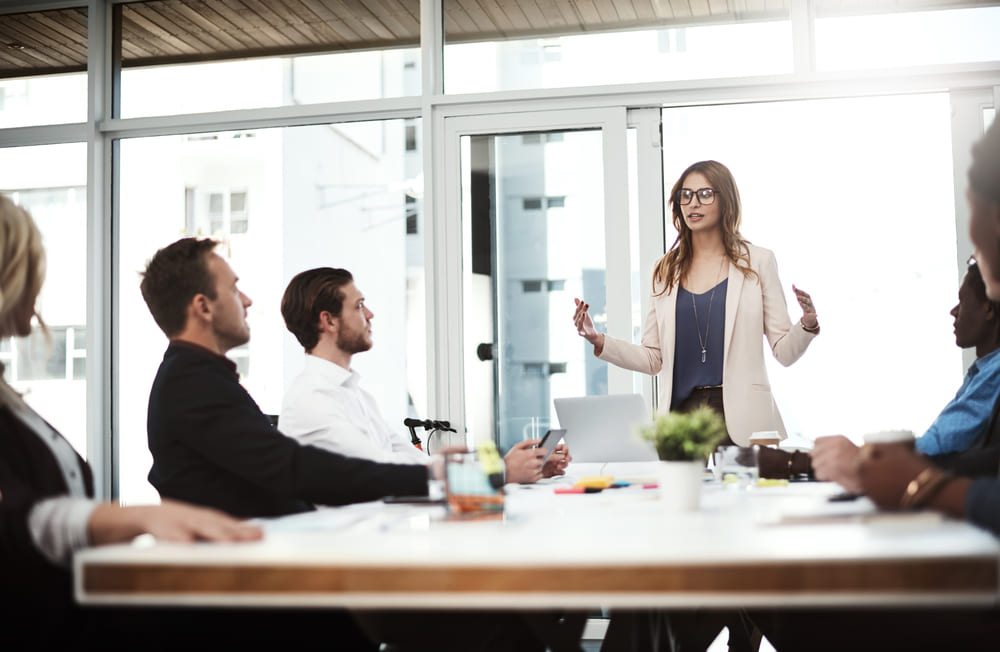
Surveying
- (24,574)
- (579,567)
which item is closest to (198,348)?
(24,574)

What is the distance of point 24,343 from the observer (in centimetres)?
525

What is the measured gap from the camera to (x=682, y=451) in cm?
171

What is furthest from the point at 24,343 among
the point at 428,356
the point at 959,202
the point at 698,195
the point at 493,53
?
the point at 959,202

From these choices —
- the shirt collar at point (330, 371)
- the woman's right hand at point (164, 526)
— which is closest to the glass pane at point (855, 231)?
the shirt collar at point (330, 371)

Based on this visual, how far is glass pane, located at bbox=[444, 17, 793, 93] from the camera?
4.39 metres

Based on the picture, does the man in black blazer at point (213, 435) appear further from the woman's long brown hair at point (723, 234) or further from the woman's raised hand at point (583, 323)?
the woman's long brown hair at point (723, 234)

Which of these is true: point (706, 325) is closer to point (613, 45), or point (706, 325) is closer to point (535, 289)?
point (535, 289)

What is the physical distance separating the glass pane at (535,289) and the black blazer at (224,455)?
2.55 m

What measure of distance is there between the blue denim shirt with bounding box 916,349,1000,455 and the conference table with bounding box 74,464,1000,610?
1.10 m

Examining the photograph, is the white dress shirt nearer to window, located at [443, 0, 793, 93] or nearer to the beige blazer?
the beige blazer

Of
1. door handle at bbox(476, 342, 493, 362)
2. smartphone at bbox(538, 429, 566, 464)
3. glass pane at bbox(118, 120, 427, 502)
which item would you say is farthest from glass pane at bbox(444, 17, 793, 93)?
smartphone at bbox(538, 429, 566, 464)

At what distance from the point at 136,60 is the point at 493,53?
1883 mm

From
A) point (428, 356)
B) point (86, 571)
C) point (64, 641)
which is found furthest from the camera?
point (428, 356)

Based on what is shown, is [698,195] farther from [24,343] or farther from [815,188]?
[24,343]
